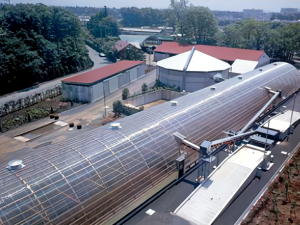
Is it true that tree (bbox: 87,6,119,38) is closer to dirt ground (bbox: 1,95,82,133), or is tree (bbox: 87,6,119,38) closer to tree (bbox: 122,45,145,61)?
tree (bbox: 122,45,145,61)

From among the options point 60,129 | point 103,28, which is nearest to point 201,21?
point 103,28

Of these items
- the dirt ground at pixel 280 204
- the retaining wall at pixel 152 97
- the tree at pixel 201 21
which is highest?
the tree at pixel 201 21

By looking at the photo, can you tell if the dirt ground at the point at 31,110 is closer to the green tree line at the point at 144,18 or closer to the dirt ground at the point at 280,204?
the dirt ground at the point at 280,204

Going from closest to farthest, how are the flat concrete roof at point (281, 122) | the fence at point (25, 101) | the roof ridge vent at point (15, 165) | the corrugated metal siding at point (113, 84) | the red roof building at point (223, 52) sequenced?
the roof ridge vent at point (15, 165)
the flat concrete roof at point (281, 122)
the fence at point (25, 101)
the corrugated metal siding at point (113, 84)
the red roof building at point (223, 52)

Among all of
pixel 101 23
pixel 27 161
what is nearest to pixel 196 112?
pixel 27 161

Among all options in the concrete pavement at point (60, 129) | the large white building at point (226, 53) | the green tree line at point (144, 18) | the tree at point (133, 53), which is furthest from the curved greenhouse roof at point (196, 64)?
the green tree line at point (144, 18)

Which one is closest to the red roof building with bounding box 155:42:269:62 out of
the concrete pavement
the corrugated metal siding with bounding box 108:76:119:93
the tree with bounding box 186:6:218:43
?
the tree with bounding box 186:6:218:43
